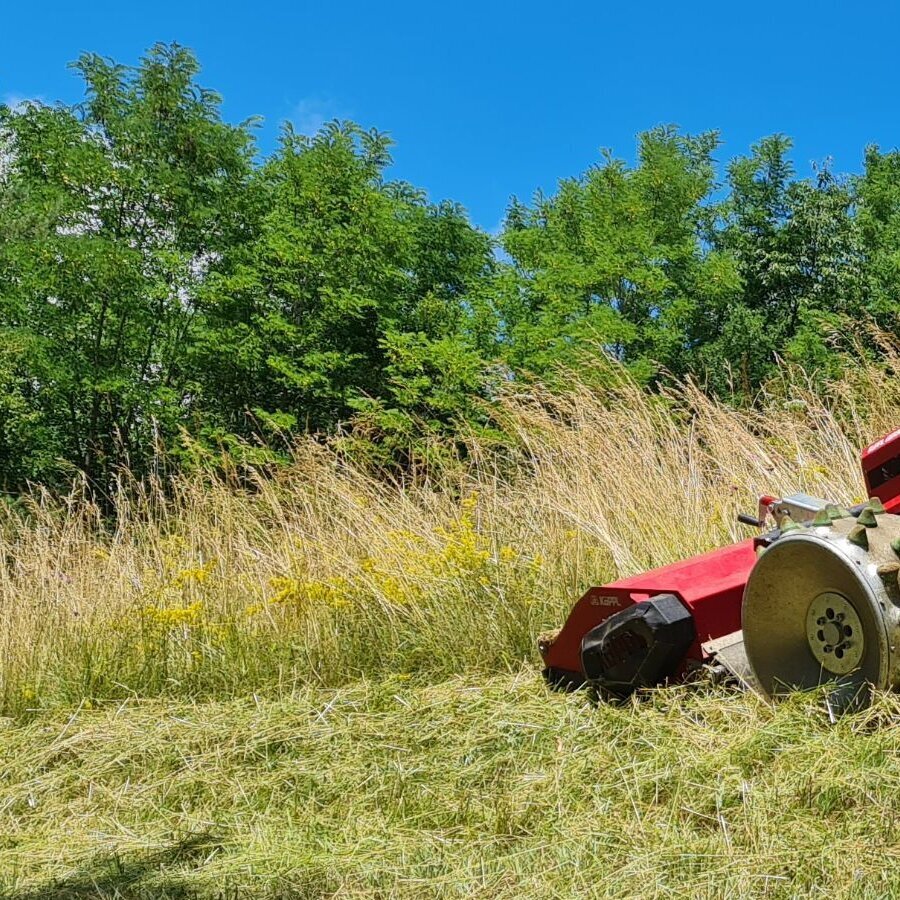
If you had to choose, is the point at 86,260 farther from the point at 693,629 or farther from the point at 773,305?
the point at 773,305

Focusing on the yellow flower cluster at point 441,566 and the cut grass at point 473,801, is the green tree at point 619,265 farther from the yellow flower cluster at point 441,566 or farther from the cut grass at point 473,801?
the cut grass at point 473,801

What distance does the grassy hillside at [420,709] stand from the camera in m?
2.82

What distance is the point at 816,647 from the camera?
3.22m

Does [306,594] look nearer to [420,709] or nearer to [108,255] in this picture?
[420,709]

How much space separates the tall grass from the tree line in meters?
9.21

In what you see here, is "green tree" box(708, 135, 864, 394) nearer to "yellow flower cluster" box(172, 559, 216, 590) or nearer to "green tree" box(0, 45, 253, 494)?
"green tree" box(0, 45, 253, 494)

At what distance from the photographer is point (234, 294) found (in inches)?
755

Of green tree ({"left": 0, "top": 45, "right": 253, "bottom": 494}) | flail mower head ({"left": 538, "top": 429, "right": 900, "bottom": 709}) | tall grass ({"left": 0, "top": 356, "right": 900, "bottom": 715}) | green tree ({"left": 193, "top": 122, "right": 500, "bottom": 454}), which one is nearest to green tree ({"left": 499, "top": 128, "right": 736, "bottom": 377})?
green tree ({"left": 193, "top": 122, "right": 500, "bottom": 454})

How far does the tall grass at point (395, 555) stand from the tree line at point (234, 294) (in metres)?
9.21

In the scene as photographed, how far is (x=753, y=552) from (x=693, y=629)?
20.8 inches

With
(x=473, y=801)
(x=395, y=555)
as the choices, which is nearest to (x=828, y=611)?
(x=473, y=801)

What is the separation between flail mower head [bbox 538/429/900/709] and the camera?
9.75 feet

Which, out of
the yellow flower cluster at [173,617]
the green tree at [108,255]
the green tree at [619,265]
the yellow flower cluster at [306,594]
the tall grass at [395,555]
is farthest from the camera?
the green tree at [619,265]

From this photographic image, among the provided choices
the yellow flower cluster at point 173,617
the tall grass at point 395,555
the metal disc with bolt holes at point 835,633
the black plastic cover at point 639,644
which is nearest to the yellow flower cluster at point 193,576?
the tall grass at point 395,555
